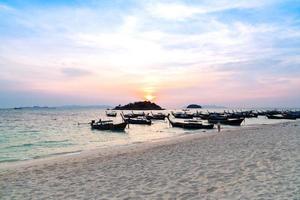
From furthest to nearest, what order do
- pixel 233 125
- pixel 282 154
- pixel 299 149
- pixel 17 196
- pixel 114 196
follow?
pixel 233 125, pixel 299 149, pixel 282 154, pixel 17 196, pixel 114 196

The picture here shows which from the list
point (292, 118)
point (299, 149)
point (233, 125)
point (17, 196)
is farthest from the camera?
point (292, 118)

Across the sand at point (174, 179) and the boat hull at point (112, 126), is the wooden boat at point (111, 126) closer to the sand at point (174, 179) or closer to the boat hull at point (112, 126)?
the boat hull at point (112, 126)

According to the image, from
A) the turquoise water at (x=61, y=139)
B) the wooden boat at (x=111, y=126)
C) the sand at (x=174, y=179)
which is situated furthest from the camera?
the wooden boat at (x=111, y=126)

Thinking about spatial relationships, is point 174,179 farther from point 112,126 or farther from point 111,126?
point 111,126

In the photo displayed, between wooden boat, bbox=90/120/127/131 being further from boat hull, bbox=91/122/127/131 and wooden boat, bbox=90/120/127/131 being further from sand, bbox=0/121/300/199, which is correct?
sand, bbox=0/121/300/199

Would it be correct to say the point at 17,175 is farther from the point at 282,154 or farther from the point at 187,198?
the point at 282,154

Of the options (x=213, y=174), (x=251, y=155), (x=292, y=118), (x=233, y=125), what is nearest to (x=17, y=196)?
(x=213, y=174)

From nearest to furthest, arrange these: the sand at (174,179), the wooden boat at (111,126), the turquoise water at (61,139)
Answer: the sand at (174,179) < the turquoise water at (61,139) < the wooden boat at (111,126)

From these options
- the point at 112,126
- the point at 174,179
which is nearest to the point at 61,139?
the point at 112,126

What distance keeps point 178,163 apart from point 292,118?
78.9 metres

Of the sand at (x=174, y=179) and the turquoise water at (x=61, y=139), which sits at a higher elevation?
the sand at (x=174, y=179)

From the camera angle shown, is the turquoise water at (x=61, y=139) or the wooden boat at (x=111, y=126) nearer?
the turquoise water at (x=61, y=139)

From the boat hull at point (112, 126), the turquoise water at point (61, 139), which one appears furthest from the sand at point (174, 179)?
the boat hull at point (112, 126)

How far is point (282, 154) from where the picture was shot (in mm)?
15156
